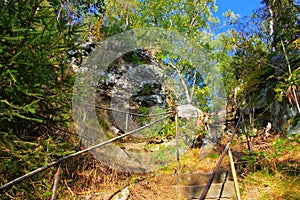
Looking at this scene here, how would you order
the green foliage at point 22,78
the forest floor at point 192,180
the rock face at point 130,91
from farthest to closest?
the rock face at point 130,91 < the forest floor at point 192,180 < the green foliage at point 22,78

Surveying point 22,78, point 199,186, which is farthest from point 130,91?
point 22,78

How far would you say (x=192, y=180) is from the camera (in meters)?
3.41

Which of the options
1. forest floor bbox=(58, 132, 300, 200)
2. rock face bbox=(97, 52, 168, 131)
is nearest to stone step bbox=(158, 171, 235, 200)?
forest floor bbox=(58, 132, 300, 200)

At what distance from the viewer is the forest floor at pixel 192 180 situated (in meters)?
2.72

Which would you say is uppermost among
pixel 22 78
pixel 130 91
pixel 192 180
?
pixel 130 91

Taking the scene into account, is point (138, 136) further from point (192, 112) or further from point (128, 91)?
point (128, 91)

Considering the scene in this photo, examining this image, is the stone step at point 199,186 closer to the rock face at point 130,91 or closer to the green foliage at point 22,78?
the green foliage at point 22,78

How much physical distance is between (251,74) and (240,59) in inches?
16.6

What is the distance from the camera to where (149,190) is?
3486 millimetres

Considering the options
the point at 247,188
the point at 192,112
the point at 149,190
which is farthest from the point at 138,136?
the point at 247,188

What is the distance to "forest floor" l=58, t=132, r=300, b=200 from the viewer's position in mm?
2719

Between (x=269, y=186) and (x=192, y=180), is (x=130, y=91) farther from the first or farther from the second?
(x=269, y=186)

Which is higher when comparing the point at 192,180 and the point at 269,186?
the point at 269,186

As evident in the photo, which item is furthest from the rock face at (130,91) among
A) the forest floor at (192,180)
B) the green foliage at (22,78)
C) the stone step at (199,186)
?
the green foliage at (22,78)
